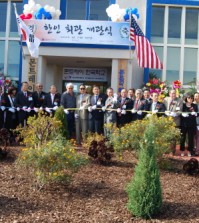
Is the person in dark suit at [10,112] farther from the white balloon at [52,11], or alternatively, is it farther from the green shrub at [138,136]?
the white balloon at [52,11]

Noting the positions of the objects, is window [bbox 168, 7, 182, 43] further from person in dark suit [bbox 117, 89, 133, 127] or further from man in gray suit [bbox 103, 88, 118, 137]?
man in gray suit [bbox 103, 88, 118, 137]

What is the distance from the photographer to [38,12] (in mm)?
15672

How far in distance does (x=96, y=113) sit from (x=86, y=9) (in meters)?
7.98

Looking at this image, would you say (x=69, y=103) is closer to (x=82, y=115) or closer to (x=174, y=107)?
(x=82, y=115)

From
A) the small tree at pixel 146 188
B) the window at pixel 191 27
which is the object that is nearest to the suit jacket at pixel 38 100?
the small tree at pixel 146 188

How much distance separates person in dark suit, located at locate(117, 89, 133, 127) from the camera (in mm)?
11312

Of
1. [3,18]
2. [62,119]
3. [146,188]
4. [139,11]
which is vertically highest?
[139,11]

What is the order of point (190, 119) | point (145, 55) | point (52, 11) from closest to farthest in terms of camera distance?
point (190, 119)
point (145, 55)
point (52, 11)

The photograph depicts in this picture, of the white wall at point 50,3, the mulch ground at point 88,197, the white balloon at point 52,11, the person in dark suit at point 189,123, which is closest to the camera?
the mulch ground at point 88,197

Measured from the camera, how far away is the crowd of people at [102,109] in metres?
10.8

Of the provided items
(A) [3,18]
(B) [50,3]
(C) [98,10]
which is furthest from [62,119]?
(A) [3,18]

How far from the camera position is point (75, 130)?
12.0 metres

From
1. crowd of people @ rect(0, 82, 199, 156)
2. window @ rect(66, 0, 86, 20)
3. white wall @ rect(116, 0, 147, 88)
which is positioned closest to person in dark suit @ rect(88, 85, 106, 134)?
crowd of people @ rect(0, 82, 199, 156)

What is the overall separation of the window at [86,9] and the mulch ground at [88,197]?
1076 cm
